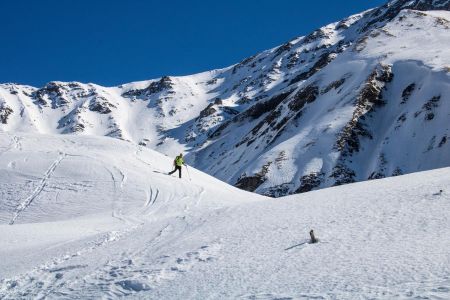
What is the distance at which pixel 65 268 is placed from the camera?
1414cm

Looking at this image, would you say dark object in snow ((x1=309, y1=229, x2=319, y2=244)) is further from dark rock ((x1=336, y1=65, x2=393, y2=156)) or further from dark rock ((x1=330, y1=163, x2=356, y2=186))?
dark rock ((x1=336, y1=65, x2=393, y2=156))

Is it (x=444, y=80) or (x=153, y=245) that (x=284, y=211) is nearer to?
(x=153, y=245)

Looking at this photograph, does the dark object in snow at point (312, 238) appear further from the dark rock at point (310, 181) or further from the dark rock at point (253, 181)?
the dark rock at point (253, 181)

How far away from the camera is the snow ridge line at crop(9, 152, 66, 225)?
2516 cm

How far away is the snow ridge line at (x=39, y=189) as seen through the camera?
82.5ft

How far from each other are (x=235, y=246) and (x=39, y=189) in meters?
Answer: 16.6

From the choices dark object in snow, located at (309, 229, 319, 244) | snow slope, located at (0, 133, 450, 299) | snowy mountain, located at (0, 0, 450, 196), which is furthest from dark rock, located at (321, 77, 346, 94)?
dark object in snow, located at (309, 229, 319, 244)

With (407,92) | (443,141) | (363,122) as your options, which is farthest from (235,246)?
(407,92)

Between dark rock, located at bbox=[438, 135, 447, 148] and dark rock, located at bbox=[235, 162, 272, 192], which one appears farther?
dark rock, located at bbox=[235, 162, 272, 192]

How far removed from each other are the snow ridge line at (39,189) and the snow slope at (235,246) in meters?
0.12

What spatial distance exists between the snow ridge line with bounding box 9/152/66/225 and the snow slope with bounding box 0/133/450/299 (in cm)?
12

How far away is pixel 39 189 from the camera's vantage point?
90.5 feet

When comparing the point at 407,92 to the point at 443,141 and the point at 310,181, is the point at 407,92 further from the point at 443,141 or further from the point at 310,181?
the point at 310,181

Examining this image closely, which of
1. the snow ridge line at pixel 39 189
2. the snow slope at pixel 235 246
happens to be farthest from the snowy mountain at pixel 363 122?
the snow slope at pixel 235 246
